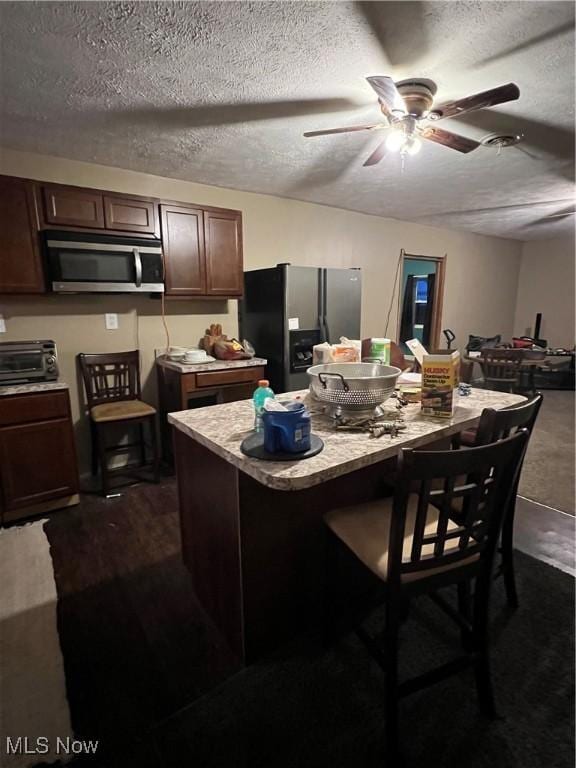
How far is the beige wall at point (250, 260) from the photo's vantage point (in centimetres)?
273

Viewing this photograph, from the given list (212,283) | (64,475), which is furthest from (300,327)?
(64,475)

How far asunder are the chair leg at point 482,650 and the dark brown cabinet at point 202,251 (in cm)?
274

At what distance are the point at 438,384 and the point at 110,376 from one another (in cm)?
254

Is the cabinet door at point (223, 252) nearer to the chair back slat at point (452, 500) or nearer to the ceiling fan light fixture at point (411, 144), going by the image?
the ceiling fan light fixture at point (411, 144)

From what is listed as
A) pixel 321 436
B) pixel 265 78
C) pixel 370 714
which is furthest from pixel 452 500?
pixel 265 78

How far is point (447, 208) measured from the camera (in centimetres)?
430

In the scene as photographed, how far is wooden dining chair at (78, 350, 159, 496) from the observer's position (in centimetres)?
271

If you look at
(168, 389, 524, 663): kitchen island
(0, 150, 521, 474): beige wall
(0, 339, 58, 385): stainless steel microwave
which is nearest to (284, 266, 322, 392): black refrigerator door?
(0, 150, 521, 474): beige wall

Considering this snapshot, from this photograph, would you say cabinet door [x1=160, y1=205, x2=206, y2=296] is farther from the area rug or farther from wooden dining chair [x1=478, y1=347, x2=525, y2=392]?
wooden dining chair [x1=478, y1=347, x2=525, y2=392]

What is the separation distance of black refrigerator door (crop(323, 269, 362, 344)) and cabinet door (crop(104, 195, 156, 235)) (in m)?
1.48

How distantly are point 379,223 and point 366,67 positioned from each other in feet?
10.3

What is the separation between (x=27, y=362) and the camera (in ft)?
7.78

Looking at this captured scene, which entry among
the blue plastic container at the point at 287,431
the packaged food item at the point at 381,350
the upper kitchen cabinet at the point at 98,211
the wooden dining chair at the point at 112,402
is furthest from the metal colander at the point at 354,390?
the upper kitchen cabinet at the point at 98,211

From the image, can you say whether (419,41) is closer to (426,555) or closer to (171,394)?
(426,555)
